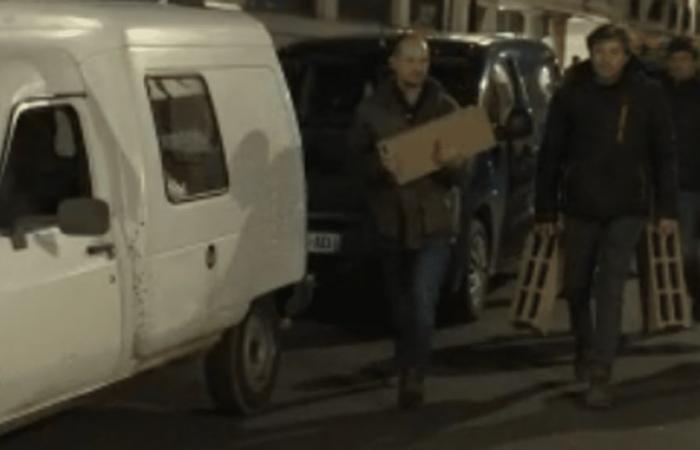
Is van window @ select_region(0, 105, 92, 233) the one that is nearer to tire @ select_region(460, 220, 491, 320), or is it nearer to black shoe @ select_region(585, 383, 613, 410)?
black shoe @ select_region(585, 383, 613, 410)

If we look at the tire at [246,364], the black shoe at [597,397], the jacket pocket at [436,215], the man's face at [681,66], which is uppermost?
the man's face at [681,66]

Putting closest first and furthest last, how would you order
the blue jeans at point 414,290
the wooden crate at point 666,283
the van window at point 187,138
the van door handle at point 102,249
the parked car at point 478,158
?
the van door handle at point 102,249
the van window at point 187,138
the blue jeans at point 414,290
the wooden crate at point 666,283
the parked car at point 478,158

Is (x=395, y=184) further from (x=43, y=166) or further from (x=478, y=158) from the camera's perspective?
(x=478, y=158)

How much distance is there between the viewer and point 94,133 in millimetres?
6098

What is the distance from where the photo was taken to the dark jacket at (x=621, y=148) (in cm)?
782

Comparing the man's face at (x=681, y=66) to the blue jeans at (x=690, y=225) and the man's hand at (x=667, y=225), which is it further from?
the man's hand at (x=667, y=225)

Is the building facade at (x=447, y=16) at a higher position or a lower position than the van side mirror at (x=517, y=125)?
lower

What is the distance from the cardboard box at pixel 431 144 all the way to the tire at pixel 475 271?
2.57m

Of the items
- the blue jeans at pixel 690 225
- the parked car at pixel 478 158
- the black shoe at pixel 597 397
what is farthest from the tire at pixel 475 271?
the black shoe at pixel 597 397

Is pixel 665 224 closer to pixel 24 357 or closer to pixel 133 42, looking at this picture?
pixel 133 42

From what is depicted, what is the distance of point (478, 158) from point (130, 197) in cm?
457

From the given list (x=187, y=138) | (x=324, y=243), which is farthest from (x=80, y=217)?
(x=324, y=243)

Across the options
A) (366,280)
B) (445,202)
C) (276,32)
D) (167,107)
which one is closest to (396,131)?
(445,202)

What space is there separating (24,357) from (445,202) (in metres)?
2.72
